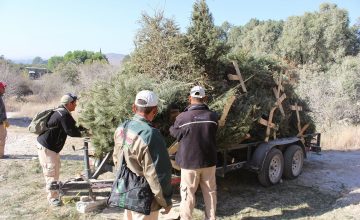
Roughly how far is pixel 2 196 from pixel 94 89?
261cm

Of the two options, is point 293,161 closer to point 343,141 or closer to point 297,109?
point 297,109

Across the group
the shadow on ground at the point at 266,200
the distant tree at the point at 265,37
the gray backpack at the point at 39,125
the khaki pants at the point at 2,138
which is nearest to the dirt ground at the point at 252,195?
the shadow on ground at the point at 266,200

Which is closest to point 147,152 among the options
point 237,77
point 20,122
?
point 237,77

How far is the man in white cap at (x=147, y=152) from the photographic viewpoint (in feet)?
11.9

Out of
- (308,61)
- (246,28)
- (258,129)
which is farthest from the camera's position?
(246,28)

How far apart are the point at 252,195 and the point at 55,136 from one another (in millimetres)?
3605

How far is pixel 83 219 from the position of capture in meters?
6.10

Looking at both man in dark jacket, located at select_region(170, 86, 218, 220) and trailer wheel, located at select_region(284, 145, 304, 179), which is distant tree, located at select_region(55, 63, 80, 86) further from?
man in dark jacket, located at select_region(170, 86, 218, 220)

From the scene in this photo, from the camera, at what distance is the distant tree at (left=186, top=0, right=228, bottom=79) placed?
7.04 meters

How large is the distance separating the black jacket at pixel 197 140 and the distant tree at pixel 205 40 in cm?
169

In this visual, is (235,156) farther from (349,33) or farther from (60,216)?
(349,33)

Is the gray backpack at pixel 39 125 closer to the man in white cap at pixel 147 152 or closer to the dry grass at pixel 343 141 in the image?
the man in white cap at pixel 147 152

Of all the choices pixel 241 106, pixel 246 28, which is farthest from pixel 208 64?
pixel 246 28

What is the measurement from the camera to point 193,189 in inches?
221
